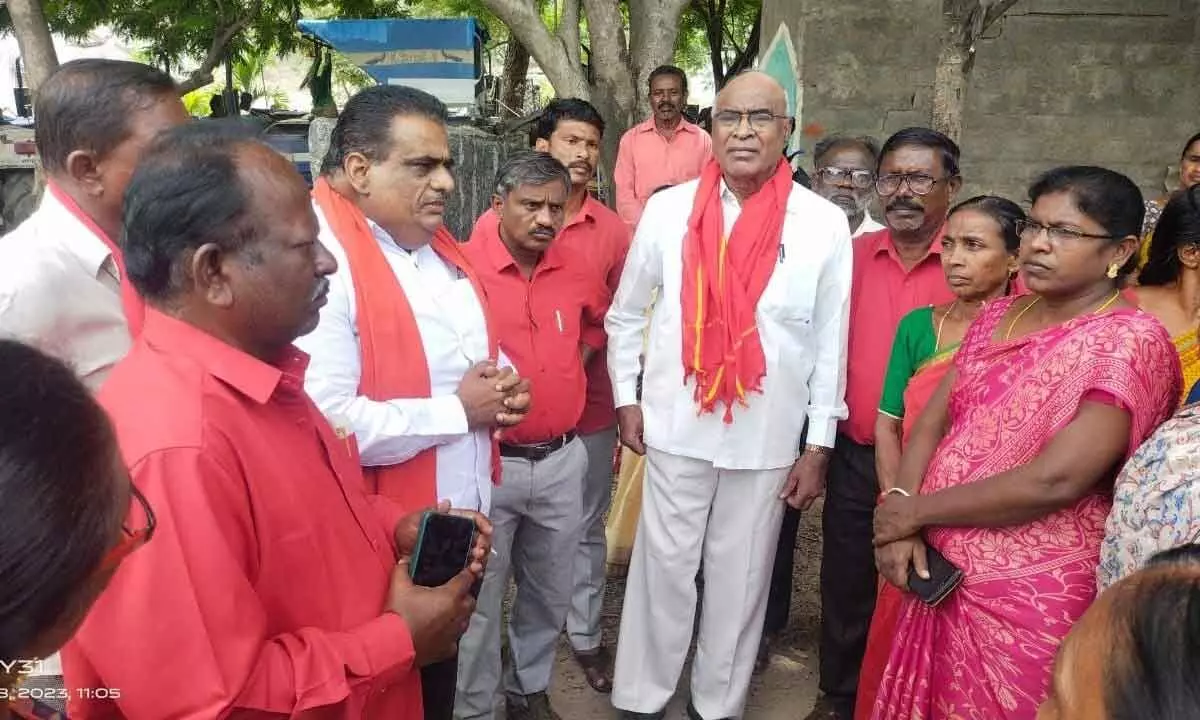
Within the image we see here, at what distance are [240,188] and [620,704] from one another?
7.40ft

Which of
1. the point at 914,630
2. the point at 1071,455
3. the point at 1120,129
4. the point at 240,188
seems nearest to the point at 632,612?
the point at 914,630

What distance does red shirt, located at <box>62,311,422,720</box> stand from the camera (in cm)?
107

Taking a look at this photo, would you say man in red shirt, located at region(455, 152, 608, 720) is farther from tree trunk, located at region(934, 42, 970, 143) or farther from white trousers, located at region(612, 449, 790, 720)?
tree trunk, located at region(934, 42, 970, 143)

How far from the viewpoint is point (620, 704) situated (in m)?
2.89

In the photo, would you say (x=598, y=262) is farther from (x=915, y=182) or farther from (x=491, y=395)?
(x=491, y=395)

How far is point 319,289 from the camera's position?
1.37 m

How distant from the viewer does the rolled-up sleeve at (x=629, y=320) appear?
9.27ft

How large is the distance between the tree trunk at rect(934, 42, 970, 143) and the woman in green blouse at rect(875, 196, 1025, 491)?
8.66ft

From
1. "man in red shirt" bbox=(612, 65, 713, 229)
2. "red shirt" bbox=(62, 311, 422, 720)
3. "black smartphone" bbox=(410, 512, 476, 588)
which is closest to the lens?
"red shirt" bbox=(62, 311, 422, 720)

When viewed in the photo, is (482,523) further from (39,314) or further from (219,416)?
(39,314)

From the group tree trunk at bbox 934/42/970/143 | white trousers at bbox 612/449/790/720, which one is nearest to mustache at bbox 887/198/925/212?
white trousers at bbox 612/449/790/720

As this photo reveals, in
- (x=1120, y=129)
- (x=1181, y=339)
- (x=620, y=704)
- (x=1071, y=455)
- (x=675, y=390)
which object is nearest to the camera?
A: (x=1071, y=455)

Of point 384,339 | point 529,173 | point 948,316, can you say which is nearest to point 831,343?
point 948,316

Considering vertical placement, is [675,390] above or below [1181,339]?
below
